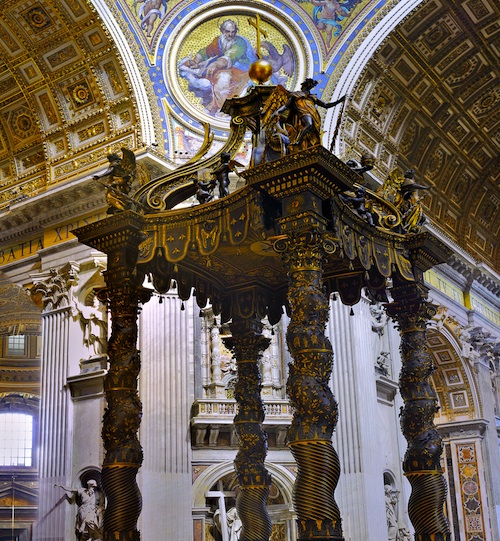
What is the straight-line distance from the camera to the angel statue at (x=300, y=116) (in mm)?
6250

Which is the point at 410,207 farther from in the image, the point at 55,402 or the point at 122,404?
the point at 55,402

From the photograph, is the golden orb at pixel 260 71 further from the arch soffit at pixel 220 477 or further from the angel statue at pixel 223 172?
the arch soffit at pixel 220 477

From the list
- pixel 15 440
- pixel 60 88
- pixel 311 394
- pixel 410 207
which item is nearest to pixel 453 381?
pixel 60 88

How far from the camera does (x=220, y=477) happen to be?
1068cm

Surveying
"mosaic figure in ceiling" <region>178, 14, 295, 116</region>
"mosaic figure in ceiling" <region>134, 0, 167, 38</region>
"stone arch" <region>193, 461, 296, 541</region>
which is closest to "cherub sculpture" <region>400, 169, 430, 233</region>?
"stone arch" <region>193, 461, 296, 541</region>

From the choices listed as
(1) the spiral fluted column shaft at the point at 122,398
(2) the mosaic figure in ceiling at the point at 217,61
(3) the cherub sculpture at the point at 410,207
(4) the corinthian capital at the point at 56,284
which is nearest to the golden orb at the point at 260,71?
(3) the cherub sculpture at the point at 410,207

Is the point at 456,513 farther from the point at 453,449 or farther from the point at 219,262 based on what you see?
the point at 219,262

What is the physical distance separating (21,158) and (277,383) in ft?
17.4

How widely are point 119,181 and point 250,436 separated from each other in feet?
7.96

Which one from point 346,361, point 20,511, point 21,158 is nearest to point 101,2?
point 21,158

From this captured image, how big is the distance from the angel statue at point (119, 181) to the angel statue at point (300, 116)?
1.33 metres

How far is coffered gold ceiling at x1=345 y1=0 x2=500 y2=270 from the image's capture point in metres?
12.8

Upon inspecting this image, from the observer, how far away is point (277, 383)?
451 inches

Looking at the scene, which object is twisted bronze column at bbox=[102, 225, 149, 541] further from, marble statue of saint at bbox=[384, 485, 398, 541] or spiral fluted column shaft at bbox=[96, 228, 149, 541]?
marble statue of saint at bbox=[384, 485, 398, 541]
